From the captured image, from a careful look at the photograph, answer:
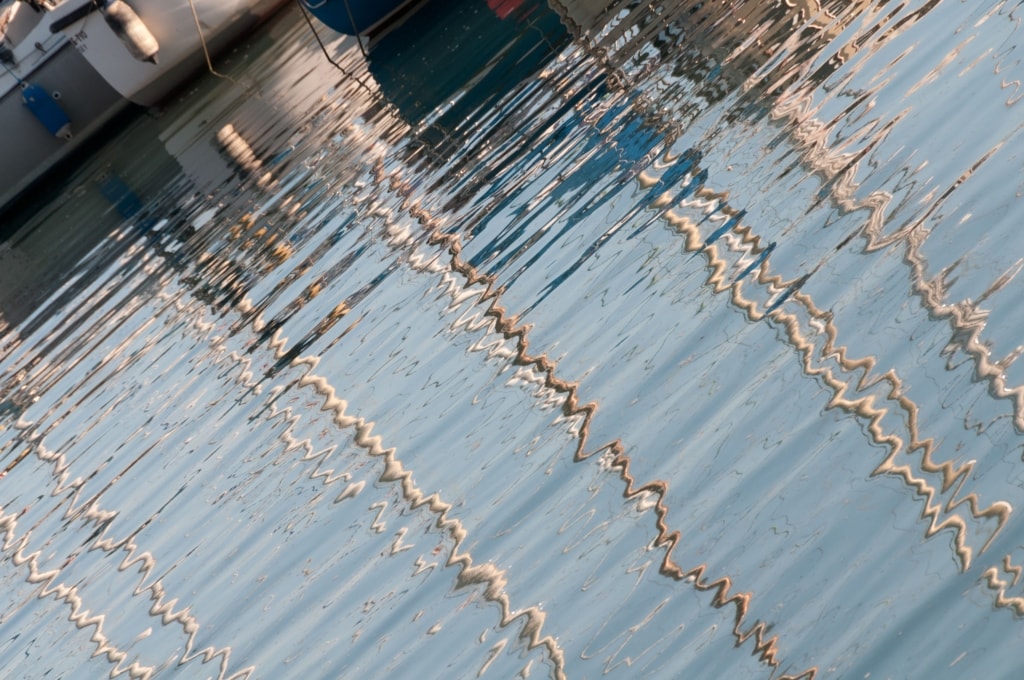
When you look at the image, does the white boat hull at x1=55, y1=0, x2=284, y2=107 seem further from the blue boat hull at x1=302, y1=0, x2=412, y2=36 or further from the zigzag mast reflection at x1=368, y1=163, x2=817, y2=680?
the zigzag mast reflection at x1=368, y1=163, x2=817, y2=680

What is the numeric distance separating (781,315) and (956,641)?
155 inches

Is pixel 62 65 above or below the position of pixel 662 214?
above

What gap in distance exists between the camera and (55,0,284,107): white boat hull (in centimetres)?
3058

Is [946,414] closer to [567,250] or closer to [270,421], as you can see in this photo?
[567,250]

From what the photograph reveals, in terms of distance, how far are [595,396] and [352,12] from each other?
18.8 metres

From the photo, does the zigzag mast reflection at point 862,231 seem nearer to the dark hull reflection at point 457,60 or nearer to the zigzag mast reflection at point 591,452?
the zigzag mast reflection at point 591,452

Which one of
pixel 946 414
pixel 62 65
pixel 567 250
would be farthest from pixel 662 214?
pixel 62 65

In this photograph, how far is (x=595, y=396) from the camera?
409 inches

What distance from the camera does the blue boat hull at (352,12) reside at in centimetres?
2742

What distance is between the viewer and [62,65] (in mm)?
32656

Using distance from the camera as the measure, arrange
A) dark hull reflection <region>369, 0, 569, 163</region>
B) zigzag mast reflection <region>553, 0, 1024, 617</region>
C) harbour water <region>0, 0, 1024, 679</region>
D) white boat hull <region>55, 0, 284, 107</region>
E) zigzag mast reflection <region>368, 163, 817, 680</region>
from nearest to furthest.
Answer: zigzag mast reflection <region>368, 163, 817, 680</region>, zigzag mast reflection <region>553, 0, 1024, 617</region>, harbour water <region>0, 0, 1024, 679</region>, dark hull reflection <region>369, 0, 569, 163</region>, white boat hull <region>55, 0, 284, 107</region>

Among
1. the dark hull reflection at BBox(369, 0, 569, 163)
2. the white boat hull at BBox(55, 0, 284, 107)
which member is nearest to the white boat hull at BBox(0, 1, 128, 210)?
the white boat hull at BBox(55, 0, 284, 107)

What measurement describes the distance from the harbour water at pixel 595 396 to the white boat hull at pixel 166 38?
11308 mm

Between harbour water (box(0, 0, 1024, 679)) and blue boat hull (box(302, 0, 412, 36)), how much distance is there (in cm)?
756
